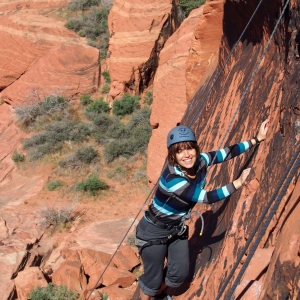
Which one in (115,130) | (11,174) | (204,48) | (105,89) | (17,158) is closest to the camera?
(204,48)

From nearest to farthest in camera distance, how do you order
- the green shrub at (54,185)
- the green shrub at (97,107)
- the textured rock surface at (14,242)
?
the textured rock surface at (14,242) → the green shrub at (54,185) → the green shrub at (97,107)

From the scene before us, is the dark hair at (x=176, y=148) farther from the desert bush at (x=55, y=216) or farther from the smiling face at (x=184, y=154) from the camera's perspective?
the desert bush at (x=55, y=216)

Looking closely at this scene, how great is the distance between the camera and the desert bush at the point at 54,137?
13828 millimetres

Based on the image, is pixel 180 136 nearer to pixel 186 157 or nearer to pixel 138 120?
Result: pixel 186 157

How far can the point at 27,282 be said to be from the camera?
7.06 meters

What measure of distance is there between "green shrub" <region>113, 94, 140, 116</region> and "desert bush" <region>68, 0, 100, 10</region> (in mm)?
6926

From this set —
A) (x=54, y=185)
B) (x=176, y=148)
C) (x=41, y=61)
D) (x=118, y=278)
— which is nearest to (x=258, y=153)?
(x=176, y=148)

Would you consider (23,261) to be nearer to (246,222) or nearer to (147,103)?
(246,222)

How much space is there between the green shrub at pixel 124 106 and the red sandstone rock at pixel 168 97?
3151mm

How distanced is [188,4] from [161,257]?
56.0 feet

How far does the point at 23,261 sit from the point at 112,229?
2386 mm

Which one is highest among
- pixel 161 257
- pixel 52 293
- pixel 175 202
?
pixel 175 202

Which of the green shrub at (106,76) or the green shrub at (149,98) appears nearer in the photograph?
the green shrub at (149,98)

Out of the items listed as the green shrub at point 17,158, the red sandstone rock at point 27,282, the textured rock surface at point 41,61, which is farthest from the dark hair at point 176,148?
the textured rock surface at point 41,61
